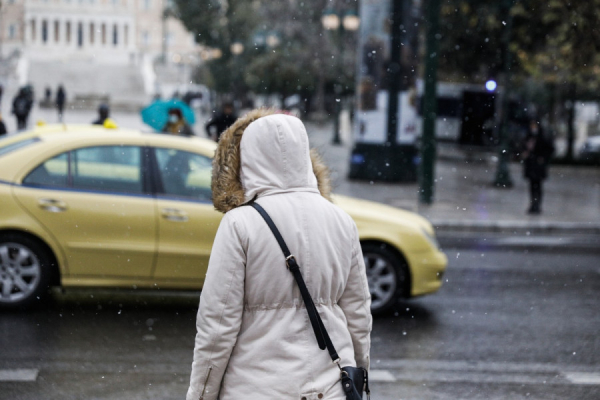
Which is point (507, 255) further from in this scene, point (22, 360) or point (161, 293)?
point (22, 360)

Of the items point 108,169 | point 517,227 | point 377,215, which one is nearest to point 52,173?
point 108,169

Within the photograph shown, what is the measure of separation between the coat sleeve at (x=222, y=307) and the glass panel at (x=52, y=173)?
427 cm

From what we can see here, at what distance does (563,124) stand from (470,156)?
74.4 ft

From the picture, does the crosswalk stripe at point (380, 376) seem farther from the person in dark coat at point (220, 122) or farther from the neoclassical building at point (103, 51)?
the neoclassical building at point (103, 51)

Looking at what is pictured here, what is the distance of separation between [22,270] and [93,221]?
0.65 meters

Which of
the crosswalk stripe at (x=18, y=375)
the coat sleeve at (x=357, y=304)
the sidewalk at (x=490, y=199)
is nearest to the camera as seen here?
the coat sleeve at (x=357, y=304)

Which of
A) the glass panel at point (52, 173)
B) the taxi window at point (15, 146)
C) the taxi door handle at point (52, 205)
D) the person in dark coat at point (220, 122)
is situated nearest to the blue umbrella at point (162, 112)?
the person in dark coat at point (220, 122)

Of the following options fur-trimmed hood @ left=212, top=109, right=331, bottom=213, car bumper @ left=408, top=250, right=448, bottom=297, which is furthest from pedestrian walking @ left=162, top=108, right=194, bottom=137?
fur-trimmed hood @ left=212, top=109, right=331, bottom=213

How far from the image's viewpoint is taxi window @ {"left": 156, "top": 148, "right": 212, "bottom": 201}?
21.4 ft

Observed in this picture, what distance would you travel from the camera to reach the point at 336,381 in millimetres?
2527

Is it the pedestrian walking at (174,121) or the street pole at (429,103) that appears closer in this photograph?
the pedestrian walking at (174,121)

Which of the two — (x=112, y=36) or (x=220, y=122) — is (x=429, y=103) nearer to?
(x=220, y=122)

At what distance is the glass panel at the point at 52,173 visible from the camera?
6422 millimetres

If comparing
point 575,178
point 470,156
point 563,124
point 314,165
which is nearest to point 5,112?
point 470,156
